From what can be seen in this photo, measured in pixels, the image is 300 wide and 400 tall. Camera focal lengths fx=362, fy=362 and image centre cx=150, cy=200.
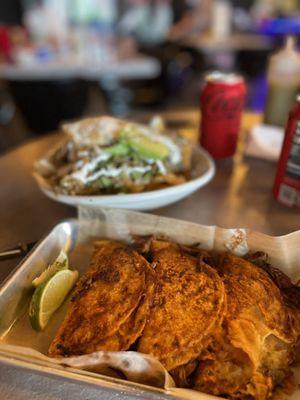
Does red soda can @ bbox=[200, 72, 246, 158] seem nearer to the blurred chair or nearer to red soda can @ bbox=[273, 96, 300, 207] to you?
red soda can @ bbox=[273, 96, 300, 207]

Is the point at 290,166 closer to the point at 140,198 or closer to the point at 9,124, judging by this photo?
the point at 140,198

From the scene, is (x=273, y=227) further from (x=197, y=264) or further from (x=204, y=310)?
(x=204, y=310)

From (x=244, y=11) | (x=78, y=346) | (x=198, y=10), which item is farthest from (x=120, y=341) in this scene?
(x=244, y=11)

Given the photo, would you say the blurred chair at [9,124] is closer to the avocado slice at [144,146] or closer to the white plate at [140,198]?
the avocado slice at [144,146]

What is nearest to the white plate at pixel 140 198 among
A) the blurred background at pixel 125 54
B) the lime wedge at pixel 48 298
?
the lime wedge at pixel 48 298

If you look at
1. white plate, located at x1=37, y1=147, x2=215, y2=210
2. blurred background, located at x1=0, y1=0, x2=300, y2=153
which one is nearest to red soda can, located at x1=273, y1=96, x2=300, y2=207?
white plate, located at x1=37, y1=147, x2=215, y2=210
